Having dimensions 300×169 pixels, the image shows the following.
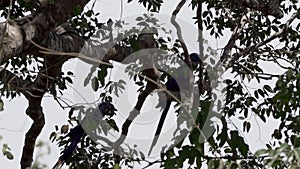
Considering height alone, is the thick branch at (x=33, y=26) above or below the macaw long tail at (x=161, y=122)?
above

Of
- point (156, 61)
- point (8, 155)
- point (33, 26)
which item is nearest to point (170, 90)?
point (156, 61)

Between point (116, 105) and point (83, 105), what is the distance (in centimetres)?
56

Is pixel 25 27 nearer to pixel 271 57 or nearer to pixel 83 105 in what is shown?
pixel 83 105

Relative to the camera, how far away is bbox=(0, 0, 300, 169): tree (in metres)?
1.95

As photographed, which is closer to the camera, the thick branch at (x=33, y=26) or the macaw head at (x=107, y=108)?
the thick branch at (x=33, y=26)

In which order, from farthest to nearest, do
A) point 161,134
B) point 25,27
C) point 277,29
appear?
point 277,29
point 161,134
point 25,27

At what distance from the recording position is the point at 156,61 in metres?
2.85

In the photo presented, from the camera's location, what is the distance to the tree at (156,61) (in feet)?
6.41

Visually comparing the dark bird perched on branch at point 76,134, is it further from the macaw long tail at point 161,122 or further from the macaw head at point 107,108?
the macaw long tail at point 161,122

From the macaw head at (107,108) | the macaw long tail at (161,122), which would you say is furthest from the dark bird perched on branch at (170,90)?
the macaw head at (107,108)

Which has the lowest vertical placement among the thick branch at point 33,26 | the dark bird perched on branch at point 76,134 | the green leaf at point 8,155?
the green leaf at point 8,155

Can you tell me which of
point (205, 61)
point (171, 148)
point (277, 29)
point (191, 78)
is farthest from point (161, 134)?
point (277, 29)

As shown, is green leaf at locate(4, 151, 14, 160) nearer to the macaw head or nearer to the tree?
the tree

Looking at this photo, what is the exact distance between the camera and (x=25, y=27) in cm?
209
